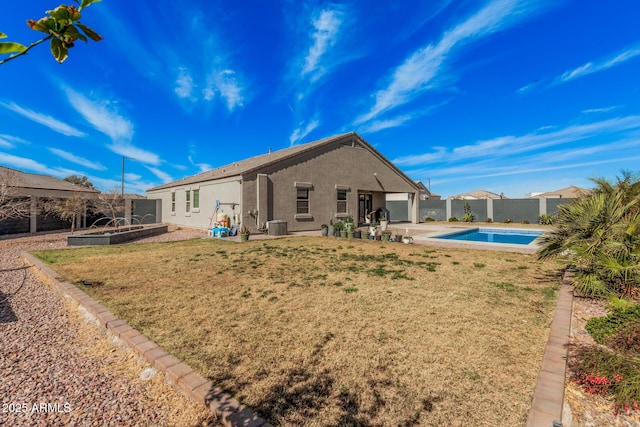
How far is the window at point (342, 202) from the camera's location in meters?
20.5

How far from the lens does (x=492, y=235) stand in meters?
19.8

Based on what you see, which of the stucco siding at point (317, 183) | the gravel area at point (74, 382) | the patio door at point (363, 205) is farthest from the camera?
the patio door at point (363, 205)

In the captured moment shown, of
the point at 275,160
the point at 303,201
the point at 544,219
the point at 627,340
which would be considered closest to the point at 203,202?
the point at 275,160

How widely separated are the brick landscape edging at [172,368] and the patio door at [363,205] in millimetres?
19754

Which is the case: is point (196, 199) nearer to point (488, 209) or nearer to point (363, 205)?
point (363, 205)

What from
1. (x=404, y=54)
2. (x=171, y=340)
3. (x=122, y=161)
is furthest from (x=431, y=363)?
(x=122, y=161)

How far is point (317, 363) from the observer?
3141 mm

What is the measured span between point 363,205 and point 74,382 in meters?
21.8

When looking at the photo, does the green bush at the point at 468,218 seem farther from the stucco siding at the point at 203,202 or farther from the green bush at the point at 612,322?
the green bush at the point at 612,322

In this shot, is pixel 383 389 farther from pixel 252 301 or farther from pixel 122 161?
pixel 122 161

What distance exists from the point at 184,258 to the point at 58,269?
10.3 feet

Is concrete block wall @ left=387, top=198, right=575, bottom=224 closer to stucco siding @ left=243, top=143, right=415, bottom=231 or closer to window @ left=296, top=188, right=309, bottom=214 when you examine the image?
stucco siding @ left=243, top=143, right=415, bottom=231

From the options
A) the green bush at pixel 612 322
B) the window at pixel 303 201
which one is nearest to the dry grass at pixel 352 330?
the green bush at pixel 612 322

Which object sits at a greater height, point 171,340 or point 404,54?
point 404,54
